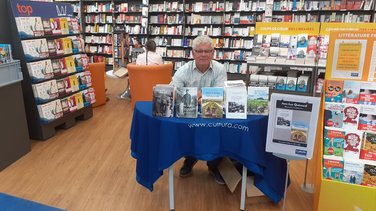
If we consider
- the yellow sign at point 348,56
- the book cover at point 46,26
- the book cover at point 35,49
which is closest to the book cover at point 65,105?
the book cover at point 35,49

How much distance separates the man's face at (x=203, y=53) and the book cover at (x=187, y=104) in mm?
562

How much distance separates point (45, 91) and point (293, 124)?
3214mm

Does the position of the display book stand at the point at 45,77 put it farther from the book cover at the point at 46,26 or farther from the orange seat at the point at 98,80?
the orange seat at the point at 98,80

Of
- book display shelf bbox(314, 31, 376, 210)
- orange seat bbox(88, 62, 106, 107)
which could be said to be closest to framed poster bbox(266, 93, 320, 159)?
book display shelf bbox(314, 31, 376, 210)

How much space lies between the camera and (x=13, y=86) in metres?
3.23

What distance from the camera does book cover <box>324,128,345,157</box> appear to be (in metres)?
2.21

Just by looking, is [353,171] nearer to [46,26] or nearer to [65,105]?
[65,105]

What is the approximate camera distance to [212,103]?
2.27m

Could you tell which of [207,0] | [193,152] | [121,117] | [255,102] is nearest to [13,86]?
[121,117]

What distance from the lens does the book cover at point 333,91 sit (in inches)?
90.7

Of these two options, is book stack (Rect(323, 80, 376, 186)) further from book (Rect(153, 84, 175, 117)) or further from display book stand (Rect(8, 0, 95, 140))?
display book stand (Rect(8, 0, 95, 140))

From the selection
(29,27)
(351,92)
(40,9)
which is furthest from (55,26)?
(351,92)

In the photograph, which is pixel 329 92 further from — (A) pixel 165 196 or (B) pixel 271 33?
(B) pixel 271 33

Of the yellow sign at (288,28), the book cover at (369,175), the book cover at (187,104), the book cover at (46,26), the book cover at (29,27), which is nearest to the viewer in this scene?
the book cover at (369,175)
